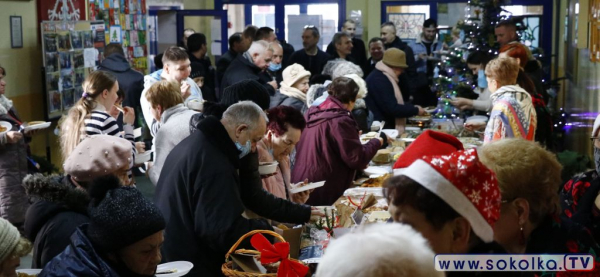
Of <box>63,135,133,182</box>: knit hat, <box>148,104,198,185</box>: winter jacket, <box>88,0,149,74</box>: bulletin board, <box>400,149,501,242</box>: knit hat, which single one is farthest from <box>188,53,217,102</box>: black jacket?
<box>400,149,501,242</box>: knit hat

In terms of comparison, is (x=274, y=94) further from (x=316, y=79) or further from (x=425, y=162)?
(x=425, y=162)

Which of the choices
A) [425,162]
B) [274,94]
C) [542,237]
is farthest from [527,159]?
[274,94]

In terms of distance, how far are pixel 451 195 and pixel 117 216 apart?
1.20 metres

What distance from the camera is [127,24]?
12.3 meters

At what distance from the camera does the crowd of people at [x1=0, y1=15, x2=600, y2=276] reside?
2.24m

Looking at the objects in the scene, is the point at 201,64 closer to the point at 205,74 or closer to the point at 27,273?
the point at 205,74

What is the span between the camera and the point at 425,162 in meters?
2.29

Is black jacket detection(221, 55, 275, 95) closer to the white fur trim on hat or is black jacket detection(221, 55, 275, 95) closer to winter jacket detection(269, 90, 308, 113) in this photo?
winter jacket detection(269, 90, 308, 113)

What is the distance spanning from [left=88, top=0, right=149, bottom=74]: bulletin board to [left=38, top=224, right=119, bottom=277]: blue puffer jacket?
839 centimetres

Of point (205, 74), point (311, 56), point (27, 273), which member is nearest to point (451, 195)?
point (27, 273)

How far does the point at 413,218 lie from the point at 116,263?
1.16 meters

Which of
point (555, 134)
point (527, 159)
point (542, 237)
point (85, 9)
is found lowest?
point (555, 134)

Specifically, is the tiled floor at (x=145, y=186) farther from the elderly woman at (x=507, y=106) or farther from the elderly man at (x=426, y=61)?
the elderly woman at (x=507, y=106)

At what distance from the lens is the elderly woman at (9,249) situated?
276 cm
